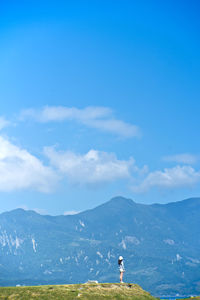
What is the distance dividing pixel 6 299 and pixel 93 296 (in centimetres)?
1824

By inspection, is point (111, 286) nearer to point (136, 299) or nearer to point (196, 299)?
point (136, 299)

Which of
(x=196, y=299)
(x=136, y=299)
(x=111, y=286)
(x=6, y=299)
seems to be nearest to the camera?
(x=6, y=299)

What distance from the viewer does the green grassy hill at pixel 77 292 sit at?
89.3m

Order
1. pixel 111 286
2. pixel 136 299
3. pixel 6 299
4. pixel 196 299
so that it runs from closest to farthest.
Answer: pixel 6 299 < pixel 136 299 < pixel 111 286 < pixel 196 299

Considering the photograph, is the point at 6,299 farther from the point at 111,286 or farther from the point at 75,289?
the point at 111,286

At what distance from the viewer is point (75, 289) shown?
311 feet

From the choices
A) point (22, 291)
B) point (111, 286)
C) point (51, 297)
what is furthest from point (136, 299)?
point (22, 291)

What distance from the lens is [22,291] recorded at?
91812mm

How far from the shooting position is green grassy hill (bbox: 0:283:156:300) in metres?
89.3

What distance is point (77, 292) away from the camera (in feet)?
303

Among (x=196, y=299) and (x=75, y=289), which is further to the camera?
(x=196, y=299)

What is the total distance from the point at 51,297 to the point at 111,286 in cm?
1617

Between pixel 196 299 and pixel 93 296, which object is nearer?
pixel 93 296

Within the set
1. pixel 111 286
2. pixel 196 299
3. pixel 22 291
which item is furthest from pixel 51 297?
pixel 196 299
